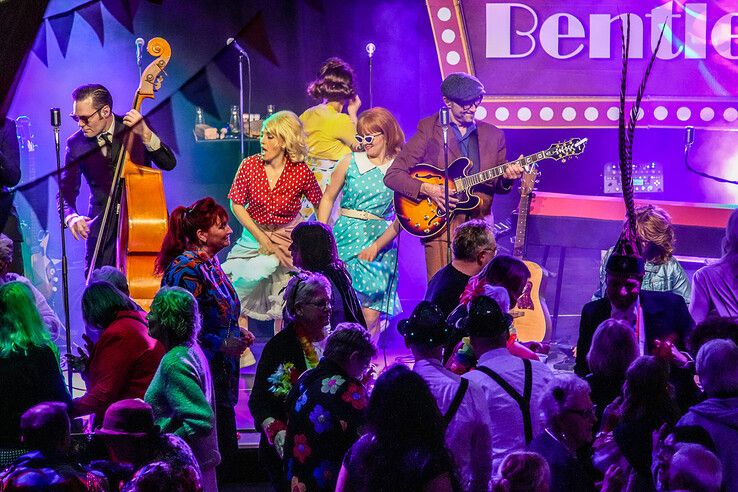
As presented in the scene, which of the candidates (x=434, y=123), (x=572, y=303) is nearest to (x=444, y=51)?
(x=434, y=123)

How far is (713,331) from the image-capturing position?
3.79 metres

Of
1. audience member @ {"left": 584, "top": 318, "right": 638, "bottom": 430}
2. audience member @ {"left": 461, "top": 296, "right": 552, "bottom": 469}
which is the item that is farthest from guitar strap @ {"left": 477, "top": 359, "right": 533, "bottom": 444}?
audience member @ {"left": 584, "top": 318, "right": 638, "bottom": 430}

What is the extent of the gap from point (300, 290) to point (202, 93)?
15.6 ft

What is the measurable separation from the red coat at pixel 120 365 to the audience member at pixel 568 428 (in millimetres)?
1561

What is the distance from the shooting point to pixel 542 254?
7.93m

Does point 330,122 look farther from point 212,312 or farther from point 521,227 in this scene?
point 212,312

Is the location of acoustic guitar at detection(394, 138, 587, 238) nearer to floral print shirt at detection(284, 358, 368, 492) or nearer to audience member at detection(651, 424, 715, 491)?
floral print shirt at detection(284, 358, 368, 492)

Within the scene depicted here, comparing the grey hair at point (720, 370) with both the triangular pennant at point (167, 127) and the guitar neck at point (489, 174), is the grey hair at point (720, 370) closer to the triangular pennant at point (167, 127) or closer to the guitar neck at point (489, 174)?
the guitar neck at point (489, 174)

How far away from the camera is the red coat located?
150 inches

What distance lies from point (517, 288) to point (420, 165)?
3.41 m

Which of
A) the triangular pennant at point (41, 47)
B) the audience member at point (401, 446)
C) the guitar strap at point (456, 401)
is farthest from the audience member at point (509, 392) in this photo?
the triangular pennant at point (41, 47)

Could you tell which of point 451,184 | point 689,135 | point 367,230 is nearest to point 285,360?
point 367,230

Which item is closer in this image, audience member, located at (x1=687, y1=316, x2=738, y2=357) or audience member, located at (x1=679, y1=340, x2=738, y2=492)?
audience member, located at (x1=679, y1=340, x2=738, y2=492)

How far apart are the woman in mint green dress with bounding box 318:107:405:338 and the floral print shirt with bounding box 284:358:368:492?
13.5 ft
